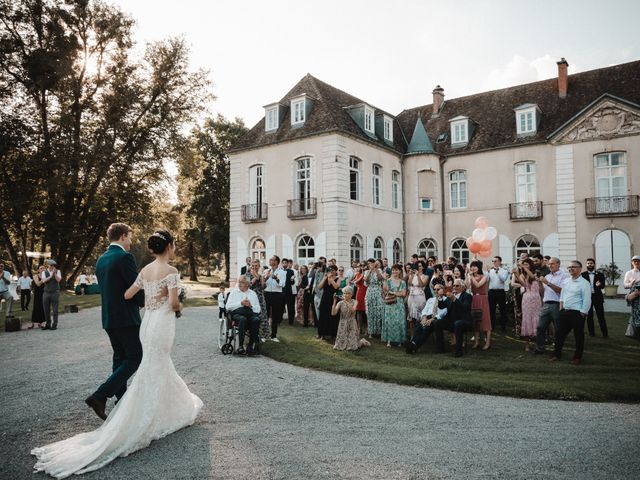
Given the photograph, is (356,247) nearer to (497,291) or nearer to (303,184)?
(303,184)

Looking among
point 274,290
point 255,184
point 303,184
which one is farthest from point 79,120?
point 274,290

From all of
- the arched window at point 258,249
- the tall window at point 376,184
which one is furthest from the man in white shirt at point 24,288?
the tall window at point 376,184

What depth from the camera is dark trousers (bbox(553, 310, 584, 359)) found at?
27.3 feet

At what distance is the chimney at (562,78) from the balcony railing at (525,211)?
658cm

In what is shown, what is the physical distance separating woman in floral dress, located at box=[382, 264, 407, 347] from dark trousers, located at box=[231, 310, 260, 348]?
2935mm

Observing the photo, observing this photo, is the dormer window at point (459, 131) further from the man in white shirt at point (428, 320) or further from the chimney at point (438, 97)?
the man in white shirt at point (428, 320)

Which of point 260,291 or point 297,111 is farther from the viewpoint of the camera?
point 297,111

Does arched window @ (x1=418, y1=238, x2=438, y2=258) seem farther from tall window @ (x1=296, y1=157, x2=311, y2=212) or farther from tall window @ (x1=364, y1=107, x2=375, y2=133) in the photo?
tall window @ (x1=296, y1=157, x2=311, y2=212)

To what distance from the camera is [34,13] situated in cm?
2441

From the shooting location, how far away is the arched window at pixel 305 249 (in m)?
23.0

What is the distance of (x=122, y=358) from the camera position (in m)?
5.44

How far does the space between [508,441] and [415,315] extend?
648 centimetres

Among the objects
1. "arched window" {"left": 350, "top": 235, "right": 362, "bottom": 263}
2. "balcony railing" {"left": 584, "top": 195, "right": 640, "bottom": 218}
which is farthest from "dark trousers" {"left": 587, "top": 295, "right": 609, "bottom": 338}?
"balcony railing" {"left": 584, "top": 195, "right": 640, "bottom": 218}

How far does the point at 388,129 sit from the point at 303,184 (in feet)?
21.4
